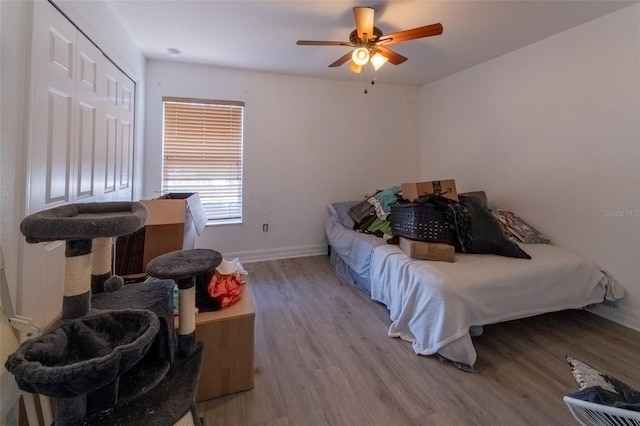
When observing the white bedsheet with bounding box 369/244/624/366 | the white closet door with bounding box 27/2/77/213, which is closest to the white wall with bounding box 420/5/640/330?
the white bedsheet with bounding box 369/244/624/366

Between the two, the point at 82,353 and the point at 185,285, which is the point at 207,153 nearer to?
the point at 185,285

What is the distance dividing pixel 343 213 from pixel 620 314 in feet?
8.73

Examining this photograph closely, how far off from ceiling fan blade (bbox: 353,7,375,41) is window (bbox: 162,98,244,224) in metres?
1.94

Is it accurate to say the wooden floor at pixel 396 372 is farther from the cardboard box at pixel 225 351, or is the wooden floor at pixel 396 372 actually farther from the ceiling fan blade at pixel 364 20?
the ceiling fan blade at pixel 364 20

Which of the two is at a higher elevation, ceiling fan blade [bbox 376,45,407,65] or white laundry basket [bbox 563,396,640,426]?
ceiling fan blade [bbox 376,45,407,65]

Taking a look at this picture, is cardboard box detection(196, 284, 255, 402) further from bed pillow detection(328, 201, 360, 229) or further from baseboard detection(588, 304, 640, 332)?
baseboard detection(588, 304, 640, 332)

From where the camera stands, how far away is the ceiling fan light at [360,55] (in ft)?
7.65

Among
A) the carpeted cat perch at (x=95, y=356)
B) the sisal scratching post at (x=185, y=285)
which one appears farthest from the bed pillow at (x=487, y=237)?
the carpeted cat perch at (x=95, y=356)

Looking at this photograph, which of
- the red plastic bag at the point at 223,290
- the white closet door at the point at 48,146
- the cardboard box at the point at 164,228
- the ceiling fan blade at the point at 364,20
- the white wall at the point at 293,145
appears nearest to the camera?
the white closet door at the point at 48,146

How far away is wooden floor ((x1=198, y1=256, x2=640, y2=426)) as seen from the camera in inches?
56.5

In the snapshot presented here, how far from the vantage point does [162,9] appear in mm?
2236

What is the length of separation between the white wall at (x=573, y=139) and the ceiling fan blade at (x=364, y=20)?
1.92 meters

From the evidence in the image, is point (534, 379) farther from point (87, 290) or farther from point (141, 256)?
point (141, 256)

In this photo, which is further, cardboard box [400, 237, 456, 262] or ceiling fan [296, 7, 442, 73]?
cardboard box [400, 237, 456, 262]
